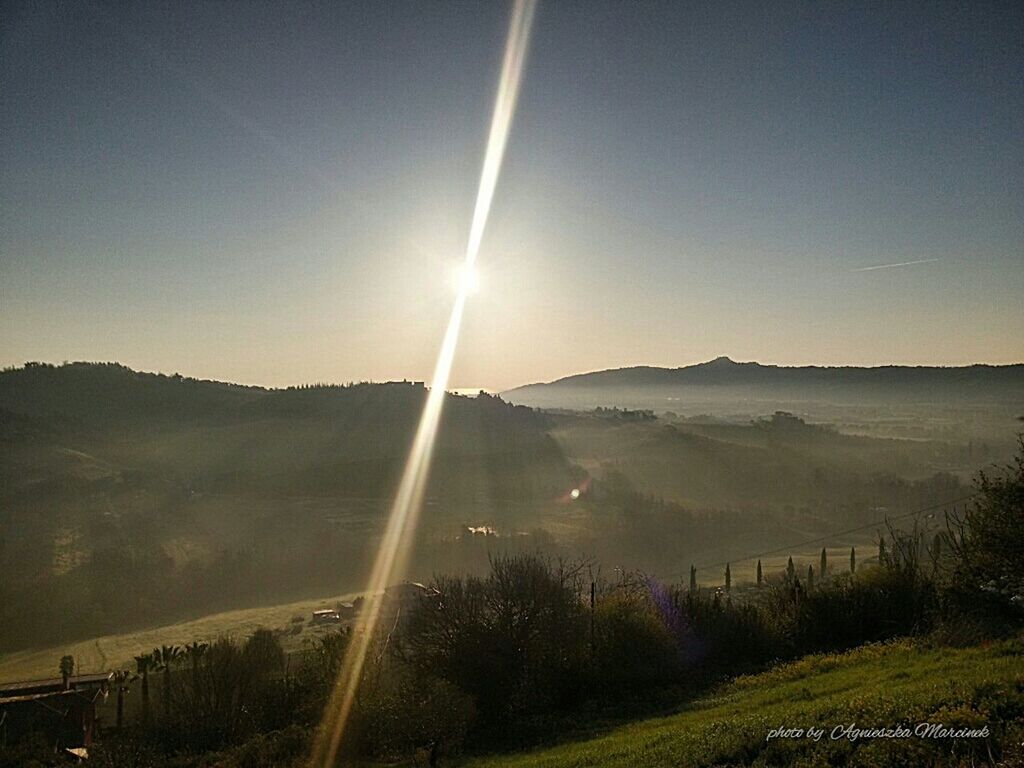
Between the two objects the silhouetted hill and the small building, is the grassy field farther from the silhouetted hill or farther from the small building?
the silhouetted hill

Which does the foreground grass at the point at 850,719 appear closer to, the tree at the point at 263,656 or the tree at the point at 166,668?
the tree at the point at 263,656

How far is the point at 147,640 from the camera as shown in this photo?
6512 centimetres

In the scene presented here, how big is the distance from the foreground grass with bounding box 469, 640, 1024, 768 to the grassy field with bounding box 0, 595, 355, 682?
44.3 meters

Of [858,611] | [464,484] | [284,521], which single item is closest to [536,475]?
[464,484]

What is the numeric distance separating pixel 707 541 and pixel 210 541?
67.5m

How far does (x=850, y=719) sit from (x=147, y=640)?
6939cm

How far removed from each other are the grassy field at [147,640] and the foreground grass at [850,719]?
44.3m

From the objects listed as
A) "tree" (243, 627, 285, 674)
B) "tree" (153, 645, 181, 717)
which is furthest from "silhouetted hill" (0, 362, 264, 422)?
"tree" (243, 627, 285, 674)

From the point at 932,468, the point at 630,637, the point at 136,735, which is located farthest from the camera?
the point at 932,468

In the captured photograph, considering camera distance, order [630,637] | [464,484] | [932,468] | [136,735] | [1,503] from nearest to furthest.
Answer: [136,735] → [630,637] → [1,503] → [464,484] → [932,468]

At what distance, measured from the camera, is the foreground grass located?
25.5ft

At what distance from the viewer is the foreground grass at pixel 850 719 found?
7770 mm

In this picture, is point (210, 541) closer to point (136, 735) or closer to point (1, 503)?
point (1, 503)

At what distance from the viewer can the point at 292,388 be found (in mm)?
145875
